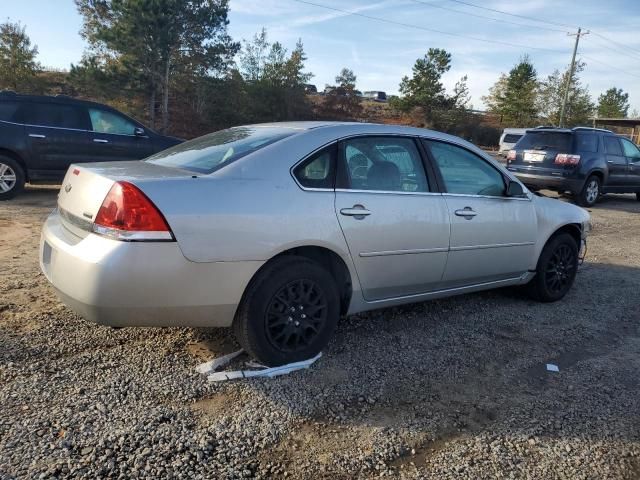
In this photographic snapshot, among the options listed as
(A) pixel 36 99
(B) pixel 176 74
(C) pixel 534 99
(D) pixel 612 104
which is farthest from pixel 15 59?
(D) pixel 612 104

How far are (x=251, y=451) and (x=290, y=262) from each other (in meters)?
1.14

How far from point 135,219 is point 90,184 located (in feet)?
1.78

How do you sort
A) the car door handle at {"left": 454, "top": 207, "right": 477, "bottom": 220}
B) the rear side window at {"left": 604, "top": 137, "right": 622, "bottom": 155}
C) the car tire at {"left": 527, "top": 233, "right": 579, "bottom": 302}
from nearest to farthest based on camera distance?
the car door handle at {"left": 454, "top": 207, "right": 477, "bottom": 220} < the car tire at {"left": 527, "top": 233, "right": 579, "bottom": 302} < the rear side window at {"left": 604, "top": 137, "right": 622, "bottom": 155}

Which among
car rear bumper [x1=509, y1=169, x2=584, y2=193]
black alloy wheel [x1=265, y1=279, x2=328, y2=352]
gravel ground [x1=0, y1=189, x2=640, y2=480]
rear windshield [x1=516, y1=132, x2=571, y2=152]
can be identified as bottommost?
gravel ground [x1=0, y1=189, x2=640, y2=480]

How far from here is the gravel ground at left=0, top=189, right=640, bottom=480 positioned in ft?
8.19

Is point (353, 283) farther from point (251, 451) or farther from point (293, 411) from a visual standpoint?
point (251, 451)

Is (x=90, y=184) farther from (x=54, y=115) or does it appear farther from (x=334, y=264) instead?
(x=54, y=115)

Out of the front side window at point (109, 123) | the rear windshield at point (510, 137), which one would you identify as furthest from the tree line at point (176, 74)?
the front side window at point (109, 123)

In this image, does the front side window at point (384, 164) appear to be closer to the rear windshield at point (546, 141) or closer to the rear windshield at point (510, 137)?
the rear windshield at point (546, 141)

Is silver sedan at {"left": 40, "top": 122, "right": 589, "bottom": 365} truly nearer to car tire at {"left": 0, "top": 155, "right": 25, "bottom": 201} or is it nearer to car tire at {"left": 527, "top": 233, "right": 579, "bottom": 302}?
car tire at {"left": 527, "top": 233, "right": 579, "bottom": 302}

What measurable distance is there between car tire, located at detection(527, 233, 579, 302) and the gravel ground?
51cm

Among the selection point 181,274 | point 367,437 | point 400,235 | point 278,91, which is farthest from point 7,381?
point 278,91

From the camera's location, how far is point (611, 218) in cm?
1100

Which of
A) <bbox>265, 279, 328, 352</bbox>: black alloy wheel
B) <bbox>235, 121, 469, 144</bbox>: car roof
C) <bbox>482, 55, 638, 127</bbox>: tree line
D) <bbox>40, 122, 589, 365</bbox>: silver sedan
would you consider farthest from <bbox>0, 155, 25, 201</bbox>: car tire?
<bbox>482, 55, 638, 127</bbox>: tree line
